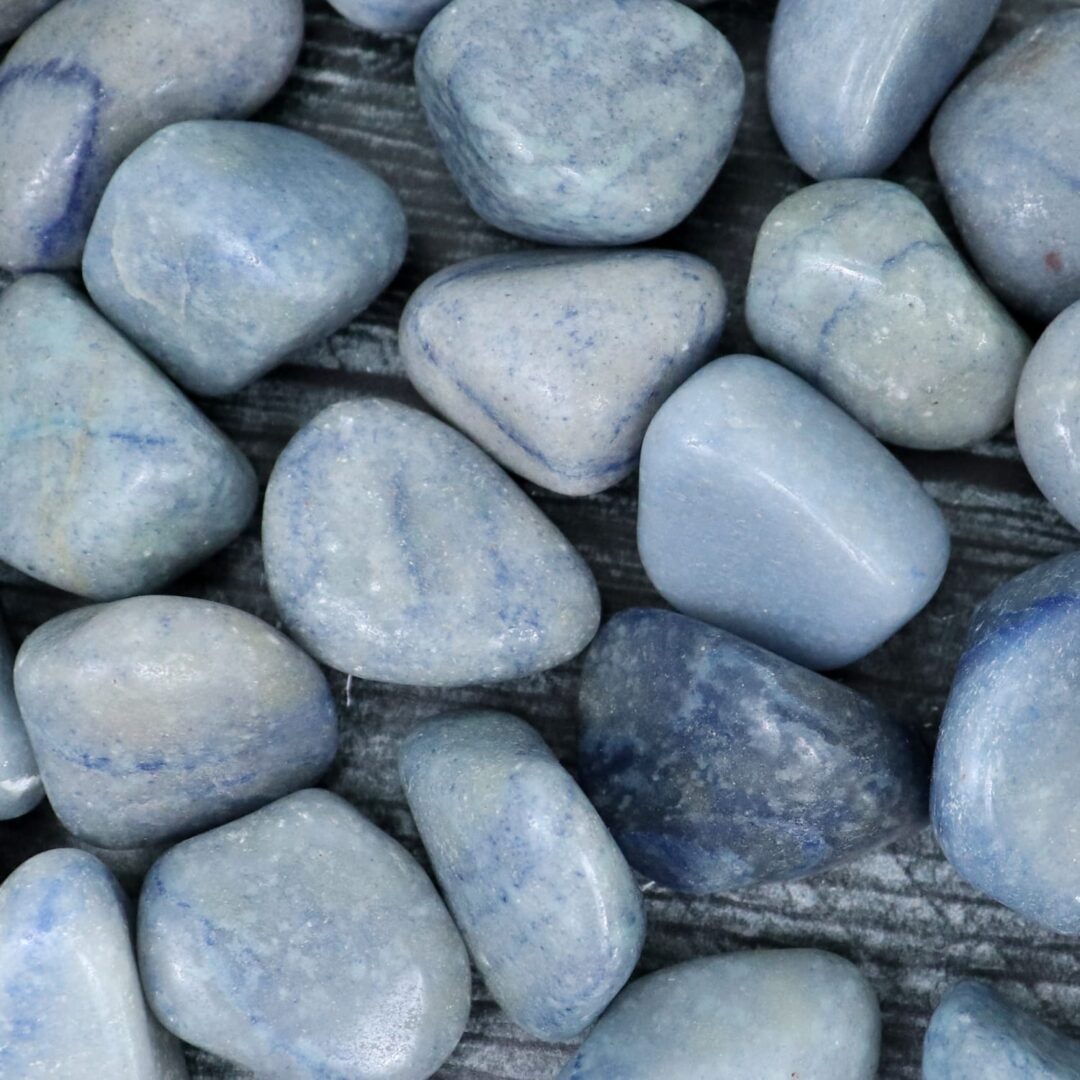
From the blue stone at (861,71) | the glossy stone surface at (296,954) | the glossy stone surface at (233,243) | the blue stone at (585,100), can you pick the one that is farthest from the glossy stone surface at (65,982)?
the blue stone at (861,71)

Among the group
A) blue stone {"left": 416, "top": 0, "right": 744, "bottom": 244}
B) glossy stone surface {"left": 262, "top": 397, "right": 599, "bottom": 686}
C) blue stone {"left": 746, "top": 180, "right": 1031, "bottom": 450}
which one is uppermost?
blue stone {"left": 416, "top": 0, "right": 744, "bottom": 244}

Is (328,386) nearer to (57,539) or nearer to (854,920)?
(57,539)

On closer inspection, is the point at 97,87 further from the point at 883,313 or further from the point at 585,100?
the point at 883,313

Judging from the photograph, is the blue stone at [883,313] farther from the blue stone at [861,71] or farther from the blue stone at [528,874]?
the blue stone at [528,874]

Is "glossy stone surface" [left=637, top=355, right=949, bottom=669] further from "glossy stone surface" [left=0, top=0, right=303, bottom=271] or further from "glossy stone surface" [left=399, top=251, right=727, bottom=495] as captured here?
"glossy stone surface" [left=0, top=0, right=303, bottom=271]

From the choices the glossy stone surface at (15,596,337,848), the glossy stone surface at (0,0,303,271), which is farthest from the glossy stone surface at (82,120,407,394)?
the glossy stone surface at (15,596,337,848)

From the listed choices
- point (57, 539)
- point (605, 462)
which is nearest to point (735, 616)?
point (605, 462)
